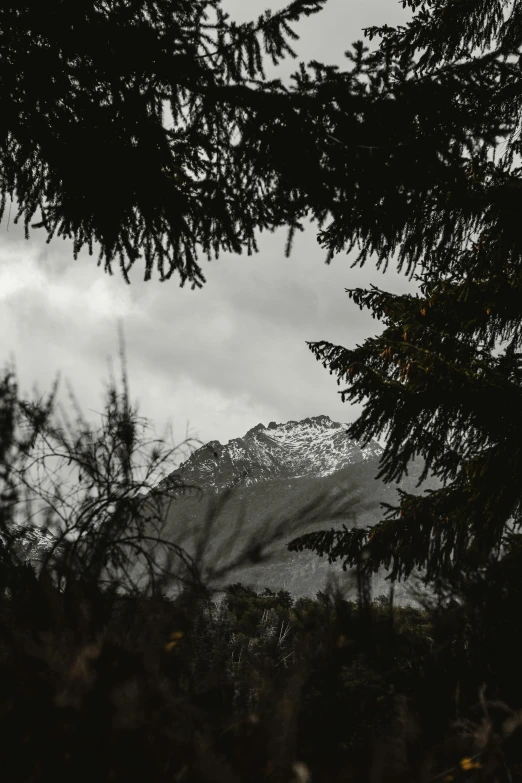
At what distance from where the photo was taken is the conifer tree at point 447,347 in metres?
2.94

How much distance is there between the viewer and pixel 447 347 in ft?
14.3

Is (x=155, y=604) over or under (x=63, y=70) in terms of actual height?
under

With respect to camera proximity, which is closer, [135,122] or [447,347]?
[135,122]

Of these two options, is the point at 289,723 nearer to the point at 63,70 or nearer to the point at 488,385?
the point at 488,385

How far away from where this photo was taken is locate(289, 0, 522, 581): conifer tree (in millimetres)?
2936

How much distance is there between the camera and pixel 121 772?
1062 millimetres

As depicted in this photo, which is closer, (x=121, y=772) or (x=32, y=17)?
(x=121, y=772)

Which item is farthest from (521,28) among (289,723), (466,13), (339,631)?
(289,723)

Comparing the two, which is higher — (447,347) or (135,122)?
(135,122)

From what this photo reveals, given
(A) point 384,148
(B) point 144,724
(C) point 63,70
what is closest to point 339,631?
(B) point 144,724

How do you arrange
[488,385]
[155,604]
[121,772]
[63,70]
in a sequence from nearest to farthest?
[121,772] → [155,604] → [63,70] → [488,385]

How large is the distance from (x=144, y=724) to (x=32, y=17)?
349cm

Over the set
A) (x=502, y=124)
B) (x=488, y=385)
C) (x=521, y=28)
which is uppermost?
(x=521, y=28)

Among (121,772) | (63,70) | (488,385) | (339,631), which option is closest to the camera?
(121,772)
